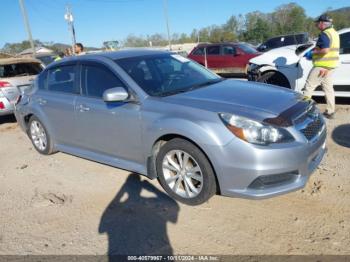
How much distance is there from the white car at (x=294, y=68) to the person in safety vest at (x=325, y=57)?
943 mm

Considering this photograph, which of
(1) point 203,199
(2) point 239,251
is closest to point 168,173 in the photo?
(1) point 203,199

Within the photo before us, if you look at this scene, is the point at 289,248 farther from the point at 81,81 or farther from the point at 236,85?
the point at 81,81

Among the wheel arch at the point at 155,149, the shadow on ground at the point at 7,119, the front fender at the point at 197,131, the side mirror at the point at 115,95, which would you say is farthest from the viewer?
the shadow on ground at the point at 7,119

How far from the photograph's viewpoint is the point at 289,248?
3.01 meters

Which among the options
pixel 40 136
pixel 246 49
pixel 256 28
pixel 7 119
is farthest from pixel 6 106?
pixel 256 28

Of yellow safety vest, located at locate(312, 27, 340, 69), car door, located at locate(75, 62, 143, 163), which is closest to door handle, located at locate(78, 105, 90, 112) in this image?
car door, located at locate(75, 62, 143, 163)

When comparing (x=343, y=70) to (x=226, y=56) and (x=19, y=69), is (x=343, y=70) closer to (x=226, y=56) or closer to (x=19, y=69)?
(x=19, y=69)

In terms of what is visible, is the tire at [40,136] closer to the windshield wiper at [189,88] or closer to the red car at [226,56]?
the windshield wiper at [189,88]

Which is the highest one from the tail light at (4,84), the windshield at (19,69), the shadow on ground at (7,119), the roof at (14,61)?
the roof at (14,61)

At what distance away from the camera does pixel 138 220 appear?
12.1ft

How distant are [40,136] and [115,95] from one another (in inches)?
99.9

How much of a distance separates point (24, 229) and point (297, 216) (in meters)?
2.80

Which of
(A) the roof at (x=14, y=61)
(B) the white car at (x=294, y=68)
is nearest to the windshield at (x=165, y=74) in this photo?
(B) the white car at (x=294, y=68)

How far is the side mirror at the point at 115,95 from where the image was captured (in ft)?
13.1
